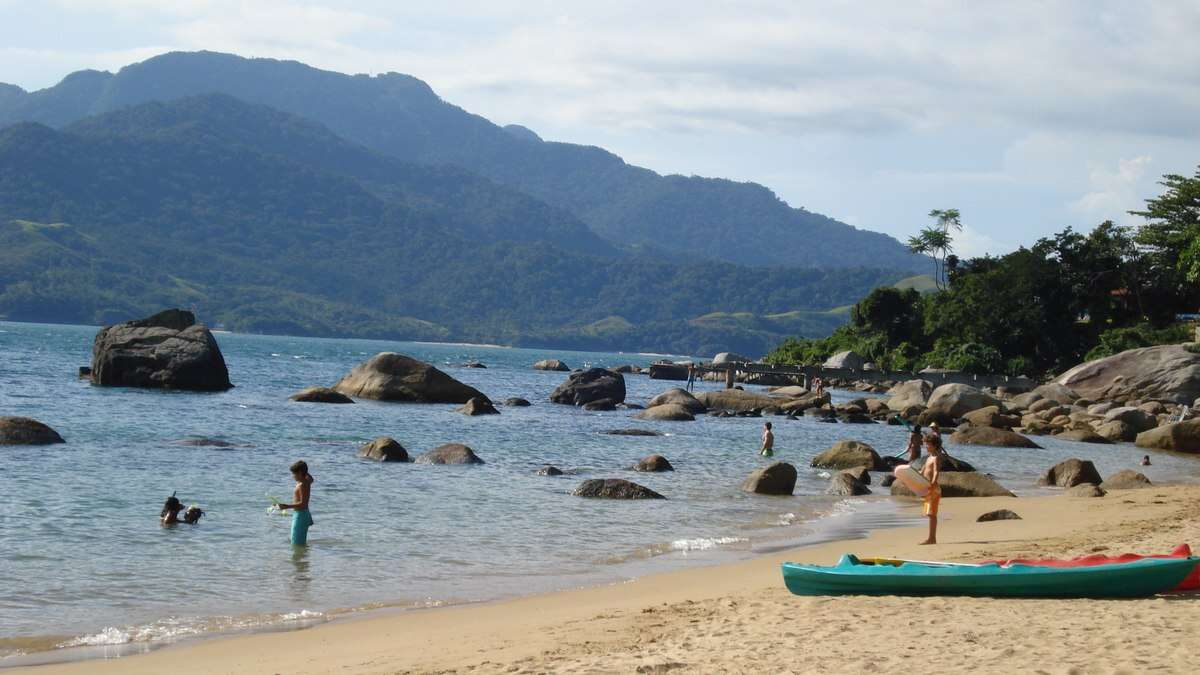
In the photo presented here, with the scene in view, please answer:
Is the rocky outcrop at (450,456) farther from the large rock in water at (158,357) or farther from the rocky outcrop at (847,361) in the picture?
the rocky outcrop at (847,361)

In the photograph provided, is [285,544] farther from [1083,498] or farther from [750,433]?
[750,433]

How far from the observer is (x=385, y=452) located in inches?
1022

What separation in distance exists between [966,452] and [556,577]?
23.0m

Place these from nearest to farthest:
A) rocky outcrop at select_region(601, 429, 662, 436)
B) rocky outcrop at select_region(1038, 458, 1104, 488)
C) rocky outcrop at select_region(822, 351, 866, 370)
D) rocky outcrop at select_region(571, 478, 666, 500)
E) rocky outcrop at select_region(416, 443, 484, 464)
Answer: rocky outcrop at select_region(571, 478, 666, 500) → rocky outcrop at select_region(1038, 458, 1104, 488) → rocky outcrop at select_region(416, 443, 484, 464) → rocky outcrop at select_region(601, 429, 662, 436) → rocky outcrop at select_region(822, 351, 866, 370)

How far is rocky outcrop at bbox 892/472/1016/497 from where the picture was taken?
74.8 feet

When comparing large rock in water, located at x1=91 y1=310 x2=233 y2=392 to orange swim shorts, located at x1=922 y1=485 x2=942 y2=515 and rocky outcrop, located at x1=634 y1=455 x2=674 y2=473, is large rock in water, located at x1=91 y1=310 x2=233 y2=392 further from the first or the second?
orange swim shorts, located at x1=922 y1=485 x2=942 y2=515

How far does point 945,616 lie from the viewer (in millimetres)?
9805

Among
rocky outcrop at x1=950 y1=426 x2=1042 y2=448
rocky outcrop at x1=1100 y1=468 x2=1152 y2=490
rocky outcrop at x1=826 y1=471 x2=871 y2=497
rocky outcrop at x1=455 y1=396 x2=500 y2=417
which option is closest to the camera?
rocky outcrop at x1=826 y1=471 x2=871 y2=497

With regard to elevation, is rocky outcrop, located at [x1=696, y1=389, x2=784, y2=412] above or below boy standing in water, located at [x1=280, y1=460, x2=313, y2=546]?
above

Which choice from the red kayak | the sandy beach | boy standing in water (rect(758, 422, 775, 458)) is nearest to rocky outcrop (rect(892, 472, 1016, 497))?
boy standing in water (rect(758, 422, 775, 458))

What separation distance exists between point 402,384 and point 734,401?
15.5 meters

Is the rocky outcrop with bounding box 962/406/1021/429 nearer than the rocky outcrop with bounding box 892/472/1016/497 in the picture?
No

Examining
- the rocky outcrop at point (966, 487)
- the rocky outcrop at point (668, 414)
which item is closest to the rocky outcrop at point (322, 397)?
the rocky outcrop at point (668, 414)

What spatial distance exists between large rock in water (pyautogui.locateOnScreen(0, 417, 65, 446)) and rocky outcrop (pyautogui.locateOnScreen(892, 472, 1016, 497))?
60.5 feet
